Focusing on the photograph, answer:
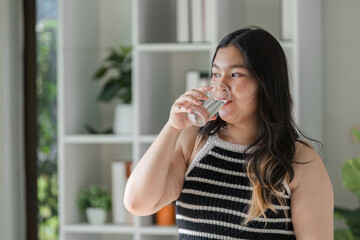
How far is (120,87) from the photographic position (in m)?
3.23

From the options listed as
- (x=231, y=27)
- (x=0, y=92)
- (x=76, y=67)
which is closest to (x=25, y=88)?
(x=0, y=92)

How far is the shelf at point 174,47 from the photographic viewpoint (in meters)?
2.90

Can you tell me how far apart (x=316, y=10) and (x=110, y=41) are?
1116 millimetres

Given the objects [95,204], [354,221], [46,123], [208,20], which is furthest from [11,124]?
[354,221]

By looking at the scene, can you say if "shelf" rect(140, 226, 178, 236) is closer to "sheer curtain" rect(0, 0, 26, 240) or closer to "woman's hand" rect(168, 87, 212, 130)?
"sheer curtain" rect(0, 0, 26, 240)

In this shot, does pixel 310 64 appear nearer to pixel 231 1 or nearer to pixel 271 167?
pixel 231 1

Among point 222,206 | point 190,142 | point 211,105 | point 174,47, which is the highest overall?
point 174,47

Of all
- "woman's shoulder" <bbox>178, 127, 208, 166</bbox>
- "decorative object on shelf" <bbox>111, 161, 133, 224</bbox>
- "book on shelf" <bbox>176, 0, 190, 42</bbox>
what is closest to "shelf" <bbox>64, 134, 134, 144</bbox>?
"decorative object on shelf" <bbox>111, 161, 133, 224</bbox>

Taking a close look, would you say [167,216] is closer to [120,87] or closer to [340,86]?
[120,87]

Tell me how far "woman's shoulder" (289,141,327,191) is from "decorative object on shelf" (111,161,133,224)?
5.67 ft

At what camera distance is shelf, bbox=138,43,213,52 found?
9.52 feet

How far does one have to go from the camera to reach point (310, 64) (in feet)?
9.50

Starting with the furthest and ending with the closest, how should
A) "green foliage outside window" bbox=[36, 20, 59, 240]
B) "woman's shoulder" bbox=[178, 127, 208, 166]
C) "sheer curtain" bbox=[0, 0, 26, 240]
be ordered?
"green foliage outside window" bbox=[36, 20, 59, 240] < "sheer curtain" bbox=[0, 0, 26, 240] < "woman's shoulder" bbox=[178, 127, 208, 166]

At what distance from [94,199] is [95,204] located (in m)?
0.03
